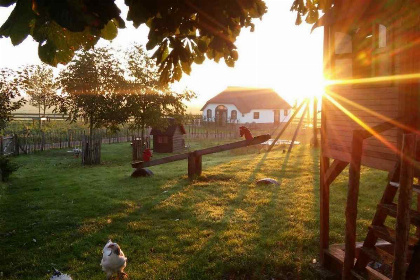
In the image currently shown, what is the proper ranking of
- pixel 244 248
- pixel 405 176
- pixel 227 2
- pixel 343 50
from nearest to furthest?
pixel 227 2 < pixel 405 176 < pixel 244 248 < pixel 343 50

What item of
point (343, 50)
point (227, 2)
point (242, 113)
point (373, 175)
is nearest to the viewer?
point (227, 2)

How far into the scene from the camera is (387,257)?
14.8 feet

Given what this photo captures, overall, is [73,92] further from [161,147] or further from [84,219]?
[84,219]

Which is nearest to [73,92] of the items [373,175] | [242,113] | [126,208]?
[126,208]

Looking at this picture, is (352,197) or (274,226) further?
(274,226)

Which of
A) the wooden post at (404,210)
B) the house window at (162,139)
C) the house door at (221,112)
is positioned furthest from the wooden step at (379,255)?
the house door at (221,112)

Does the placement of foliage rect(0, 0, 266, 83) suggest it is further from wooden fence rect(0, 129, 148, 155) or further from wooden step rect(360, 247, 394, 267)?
wooden fence rect(0, 129, 148, 155)

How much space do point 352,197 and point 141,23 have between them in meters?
3.78

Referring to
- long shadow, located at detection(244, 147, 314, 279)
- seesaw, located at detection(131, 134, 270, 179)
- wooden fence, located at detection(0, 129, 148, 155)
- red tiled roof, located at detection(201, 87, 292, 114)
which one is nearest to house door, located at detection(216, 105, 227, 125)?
red tiled roof, located at detection(201, 87, 292, 114)

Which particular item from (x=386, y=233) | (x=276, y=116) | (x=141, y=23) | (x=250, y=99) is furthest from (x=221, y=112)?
(x=141, y=23)

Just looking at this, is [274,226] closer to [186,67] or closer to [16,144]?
[186,67]

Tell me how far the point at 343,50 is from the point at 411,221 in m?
4.44

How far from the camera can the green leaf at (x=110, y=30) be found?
3.16 metres

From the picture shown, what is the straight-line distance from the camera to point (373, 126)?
5.95 meters
